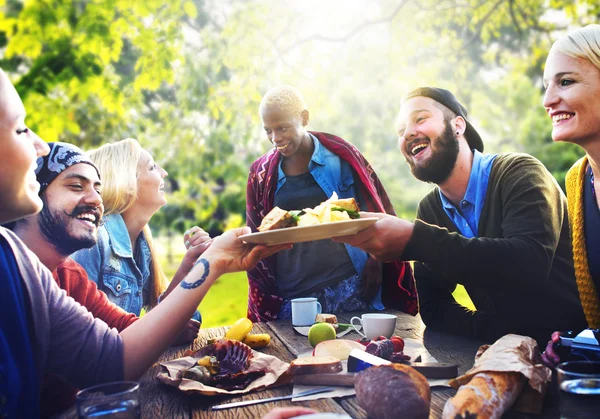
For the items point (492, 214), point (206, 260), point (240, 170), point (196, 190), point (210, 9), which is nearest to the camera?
point (206, 260)

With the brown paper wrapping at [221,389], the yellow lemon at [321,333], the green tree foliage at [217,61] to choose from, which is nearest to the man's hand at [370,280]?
the yellow lemon at [321,333]

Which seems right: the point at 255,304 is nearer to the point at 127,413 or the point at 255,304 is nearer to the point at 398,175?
the point at 127,413

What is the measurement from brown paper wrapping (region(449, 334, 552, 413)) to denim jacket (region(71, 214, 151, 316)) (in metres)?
1.86

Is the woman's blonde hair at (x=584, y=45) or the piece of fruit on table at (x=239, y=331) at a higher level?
the woman's blonde hair at (x=584, y=45)

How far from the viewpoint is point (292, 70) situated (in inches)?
341

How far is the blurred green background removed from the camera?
18.2ft

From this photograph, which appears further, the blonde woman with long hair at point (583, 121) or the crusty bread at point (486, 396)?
the blonde woman with long hair at point (583, 121)

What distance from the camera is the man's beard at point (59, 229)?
2.13 metres

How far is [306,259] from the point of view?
12.1ft

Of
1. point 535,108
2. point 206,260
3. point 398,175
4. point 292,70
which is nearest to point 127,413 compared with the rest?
point 206,260

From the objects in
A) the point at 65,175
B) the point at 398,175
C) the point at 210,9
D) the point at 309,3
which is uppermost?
the point at 210,9

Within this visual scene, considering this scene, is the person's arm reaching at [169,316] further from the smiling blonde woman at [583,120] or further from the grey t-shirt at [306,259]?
the smiling blonde woman at [583,120]

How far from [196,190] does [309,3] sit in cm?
448

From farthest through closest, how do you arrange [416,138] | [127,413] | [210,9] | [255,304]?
[210,9]
[255,304]
[416,138]
[127,413]
